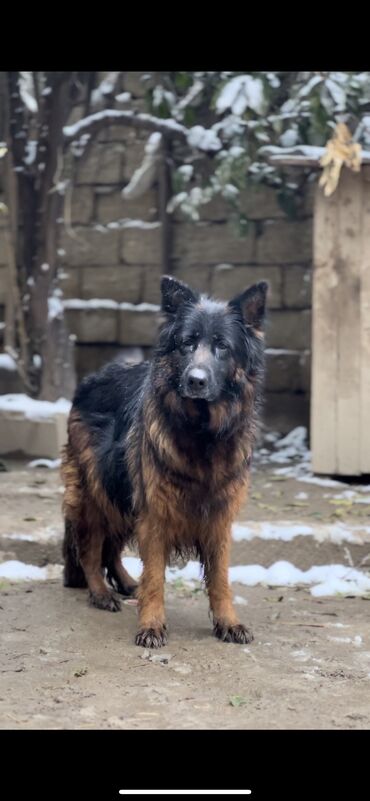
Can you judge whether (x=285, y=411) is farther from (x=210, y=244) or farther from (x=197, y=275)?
(x=210, y=244)

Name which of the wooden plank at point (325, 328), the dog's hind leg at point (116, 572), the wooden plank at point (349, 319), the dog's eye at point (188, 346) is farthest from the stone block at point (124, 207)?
the dog's eye at point (188, 346)

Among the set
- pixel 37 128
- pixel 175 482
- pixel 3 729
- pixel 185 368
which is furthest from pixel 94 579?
pixel 37 128

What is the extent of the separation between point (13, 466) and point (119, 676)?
15.0ft

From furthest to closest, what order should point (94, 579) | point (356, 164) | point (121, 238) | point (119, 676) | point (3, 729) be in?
point (121, 238) → point (356, 164) → point (94, 579) → point (119, 676) → point (3, 729)

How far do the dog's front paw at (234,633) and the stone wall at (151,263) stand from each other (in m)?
5.07

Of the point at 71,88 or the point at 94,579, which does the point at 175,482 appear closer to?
the point at 94,579

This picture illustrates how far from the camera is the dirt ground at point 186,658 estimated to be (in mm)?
4008

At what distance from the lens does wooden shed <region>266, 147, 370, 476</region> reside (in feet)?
27.3

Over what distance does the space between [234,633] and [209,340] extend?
4.57 feet

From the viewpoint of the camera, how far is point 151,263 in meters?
10.4

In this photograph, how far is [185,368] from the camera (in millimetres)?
4727

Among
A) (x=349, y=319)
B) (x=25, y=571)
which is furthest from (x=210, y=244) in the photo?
(x=25, y=571)

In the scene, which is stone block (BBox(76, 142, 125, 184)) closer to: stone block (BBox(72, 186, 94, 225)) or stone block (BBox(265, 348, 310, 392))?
stone block (BBox(72, 186, 94, 225))

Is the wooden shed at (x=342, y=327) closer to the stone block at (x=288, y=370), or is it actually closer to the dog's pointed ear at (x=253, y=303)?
the stone block at (x=288, y=370)
